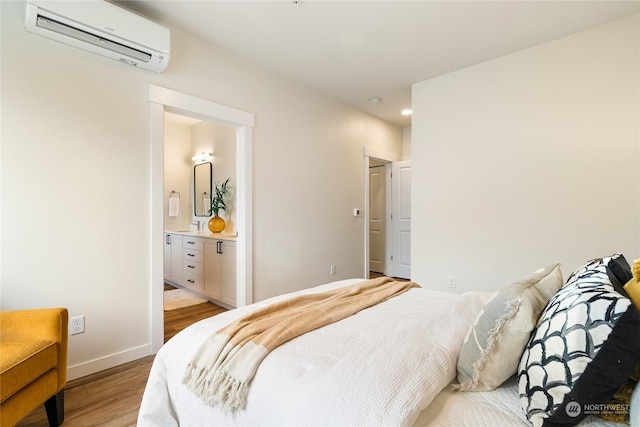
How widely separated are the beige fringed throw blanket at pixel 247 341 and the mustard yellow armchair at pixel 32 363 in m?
0.86

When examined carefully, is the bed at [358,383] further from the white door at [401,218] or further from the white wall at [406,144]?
the white wall at [406,144]

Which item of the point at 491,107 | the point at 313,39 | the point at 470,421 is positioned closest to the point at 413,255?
the point at 491,107

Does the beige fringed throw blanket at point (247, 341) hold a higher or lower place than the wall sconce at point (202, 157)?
lower

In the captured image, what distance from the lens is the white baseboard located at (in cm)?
204

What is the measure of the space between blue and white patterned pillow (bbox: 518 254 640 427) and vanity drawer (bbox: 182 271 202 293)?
3.81m

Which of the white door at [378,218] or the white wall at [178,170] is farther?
the white door at [378,218]

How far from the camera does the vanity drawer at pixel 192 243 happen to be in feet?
13.0

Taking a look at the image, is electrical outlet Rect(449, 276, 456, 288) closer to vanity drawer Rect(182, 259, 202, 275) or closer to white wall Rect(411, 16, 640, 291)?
white wall Rect(411, 16, 640, 291)

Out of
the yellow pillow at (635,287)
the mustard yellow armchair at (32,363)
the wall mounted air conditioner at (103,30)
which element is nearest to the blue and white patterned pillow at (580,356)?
the yellow pillow at (635,287)

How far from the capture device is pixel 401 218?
510 centimetres

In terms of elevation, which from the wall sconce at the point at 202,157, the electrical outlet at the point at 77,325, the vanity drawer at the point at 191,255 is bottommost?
the electrical outlet at the point at 77,325

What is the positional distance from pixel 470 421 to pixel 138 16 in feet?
9.27

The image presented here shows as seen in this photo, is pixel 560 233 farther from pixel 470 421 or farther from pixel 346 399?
pixel 346 399

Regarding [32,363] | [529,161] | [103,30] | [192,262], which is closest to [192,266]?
[192,262]
